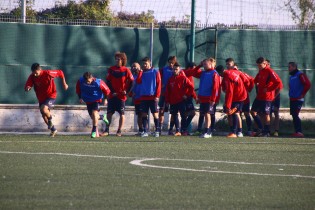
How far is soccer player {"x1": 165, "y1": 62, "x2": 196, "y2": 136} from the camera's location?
1981 cm

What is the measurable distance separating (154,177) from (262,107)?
35.6 feet

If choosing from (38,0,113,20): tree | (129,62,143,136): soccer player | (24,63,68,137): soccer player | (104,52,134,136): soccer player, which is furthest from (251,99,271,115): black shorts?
(38,0,113,20): tree

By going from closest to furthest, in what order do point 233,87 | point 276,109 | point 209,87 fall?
point 209,87, point 233,87, point 276,109

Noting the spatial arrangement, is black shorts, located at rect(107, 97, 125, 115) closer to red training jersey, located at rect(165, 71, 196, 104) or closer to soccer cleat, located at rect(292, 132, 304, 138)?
red training jersey, located at rect(165, 71, 196, 104)

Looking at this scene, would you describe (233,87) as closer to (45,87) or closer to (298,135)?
(298,135)

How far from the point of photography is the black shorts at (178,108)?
20.0 metres

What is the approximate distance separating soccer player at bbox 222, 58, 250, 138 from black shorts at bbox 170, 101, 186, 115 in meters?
1.07

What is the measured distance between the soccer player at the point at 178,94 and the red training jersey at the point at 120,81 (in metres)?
1.16

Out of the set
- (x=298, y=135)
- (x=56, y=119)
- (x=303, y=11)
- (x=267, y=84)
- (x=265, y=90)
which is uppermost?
(x=303, y=11)

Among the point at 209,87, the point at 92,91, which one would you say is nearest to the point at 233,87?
the point at 209,87

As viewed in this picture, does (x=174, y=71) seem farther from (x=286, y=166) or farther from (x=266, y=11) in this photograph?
(x=286, y=166)

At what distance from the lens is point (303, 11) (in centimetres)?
2967

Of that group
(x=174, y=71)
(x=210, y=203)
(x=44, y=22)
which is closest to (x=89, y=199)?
(x=210, y=203)

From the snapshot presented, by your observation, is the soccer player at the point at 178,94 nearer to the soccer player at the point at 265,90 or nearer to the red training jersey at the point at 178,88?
the red training jersey at the point at 178,88
